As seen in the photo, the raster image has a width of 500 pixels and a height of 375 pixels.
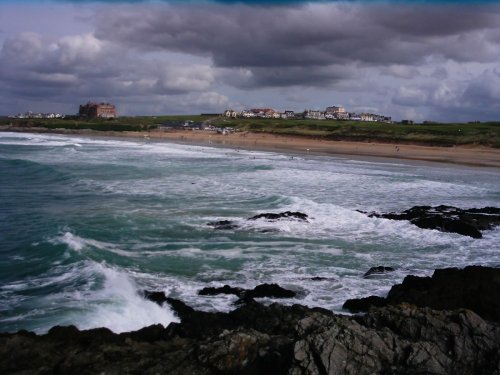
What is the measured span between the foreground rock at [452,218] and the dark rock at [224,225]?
5.60 metres

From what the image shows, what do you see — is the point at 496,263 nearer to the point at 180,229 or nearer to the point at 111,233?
the point at 180,229

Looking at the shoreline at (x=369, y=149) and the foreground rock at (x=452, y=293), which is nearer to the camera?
the foreground rock at (x=452, y=293)

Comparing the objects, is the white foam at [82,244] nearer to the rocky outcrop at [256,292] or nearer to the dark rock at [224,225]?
the dark rock at [224,225]

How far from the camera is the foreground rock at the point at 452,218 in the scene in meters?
17.5

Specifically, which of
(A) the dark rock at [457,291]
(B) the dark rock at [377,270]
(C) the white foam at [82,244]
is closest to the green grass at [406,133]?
(B) the dark rock at [377,270]

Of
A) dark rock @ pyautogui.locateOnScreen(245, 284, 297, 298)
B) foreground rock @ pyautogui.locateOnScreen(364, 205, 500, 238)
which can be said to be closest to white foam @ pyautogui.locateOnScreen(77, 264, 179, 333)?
dark rock @ pyautogui.locateOnScreen(245, 284, 297, 298)

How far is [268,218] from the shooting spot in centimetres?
1867

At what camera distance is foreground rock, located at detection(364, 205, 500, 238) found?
17500 mm

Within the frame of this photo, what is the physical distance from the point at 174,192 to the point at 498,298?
19187 mm

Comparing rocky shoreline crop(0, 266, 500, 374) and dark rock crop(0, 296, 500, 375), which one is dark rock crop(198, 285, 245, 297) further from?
dark rock crop(0, 296, 500, 375)

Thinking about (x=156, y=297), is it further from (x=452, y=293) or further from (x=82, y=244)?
(x=452, y=293)

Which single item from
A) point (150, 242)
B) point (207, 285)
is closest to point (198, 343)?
point (207, 285)

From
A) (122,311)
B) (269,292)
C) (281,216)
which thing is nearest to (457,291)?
(269,292)

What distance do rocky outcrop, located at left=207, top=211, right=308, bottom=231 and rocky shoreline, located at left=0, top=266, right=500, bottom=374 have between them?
9576 mm
